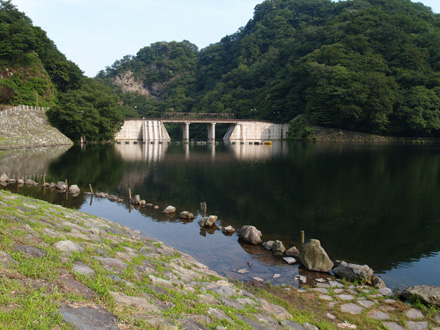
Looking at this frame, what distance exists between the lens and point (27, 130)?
66375 mm

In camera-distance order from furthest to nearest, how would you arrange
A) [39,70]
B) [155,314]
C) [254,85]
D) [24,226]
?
[254,85]
[39,70]
[24,226]
[155,314]

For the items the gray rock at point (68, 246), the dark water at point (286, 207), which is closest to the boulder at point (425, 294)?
the dark water at point (286, 207)

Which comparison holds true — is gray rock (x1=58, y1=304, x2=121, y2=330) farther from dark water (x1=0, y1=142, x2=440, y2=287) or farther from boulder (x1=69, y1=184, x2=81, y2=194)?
boulder (x1=69, y1=184, x2=81, y2=194)

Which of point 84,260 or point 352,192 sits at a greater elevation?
point 84,260

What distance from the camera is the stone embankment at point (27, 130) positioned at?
60.0m

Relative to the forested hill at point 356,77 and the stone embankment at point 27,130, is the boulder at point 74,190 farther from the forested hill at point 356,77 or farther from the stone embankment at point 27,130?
the forested hill at point 356,77

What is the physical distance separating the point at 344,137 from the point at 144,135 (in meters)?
67.4

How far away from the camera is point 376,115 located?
3551 inches

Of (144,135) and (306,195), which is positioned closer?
(306,195)

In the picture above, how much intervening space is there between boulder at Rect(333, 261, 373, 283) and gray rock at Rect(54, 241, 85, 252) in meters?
9.79

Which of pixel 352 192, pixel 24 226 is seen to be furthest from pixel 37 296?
pixel 352 192

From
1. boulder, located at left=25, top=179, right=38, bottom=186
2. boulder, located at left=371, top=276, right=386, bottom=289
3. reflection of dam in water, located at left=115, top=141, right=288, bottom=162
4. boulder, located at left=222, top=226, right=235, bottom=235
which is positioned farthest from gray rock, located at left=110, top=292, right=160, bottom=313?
reflection of dam in water, located at left=115, top=141, right=288, bottom=162

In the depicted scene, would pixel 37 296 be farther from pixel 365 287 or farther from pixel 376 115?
pixel 376 115

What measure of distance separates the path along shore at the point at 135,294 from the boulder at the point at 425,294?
28 cm
